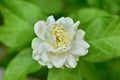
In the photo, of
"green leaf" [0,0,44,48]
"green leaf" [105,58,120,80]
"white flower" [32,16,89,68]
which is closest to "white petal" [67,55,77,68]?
"white flower" [32,16,89,68]

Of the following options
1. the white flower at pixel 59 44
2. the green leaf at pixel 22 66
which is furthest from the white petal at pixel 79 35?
the green leaf at pixel 22 66

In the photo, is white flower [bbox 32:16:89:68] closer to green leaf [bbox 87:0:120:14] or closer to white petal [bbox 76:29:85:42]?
white petal [bbox 76:29:85:42]

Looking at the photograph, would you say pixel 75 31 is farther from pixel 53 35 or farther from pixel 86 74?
pixel 86 74

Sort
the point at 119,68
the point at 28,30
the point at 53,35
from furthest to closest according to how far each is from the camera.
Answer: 1. the point at 119,68
2. the point at 28,30
3. the point at 53,35

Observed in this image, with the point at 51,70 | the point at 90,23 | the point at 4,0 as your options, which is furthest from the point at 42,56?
the point at 4,0

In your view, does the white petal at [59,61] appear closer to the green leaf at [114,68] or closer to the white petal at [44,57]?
the white petal at [44,57]

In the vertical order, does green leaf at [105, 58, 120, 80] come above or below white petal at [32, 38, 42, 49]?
above

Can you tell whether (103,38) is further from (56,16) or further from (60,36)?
(56,16)
